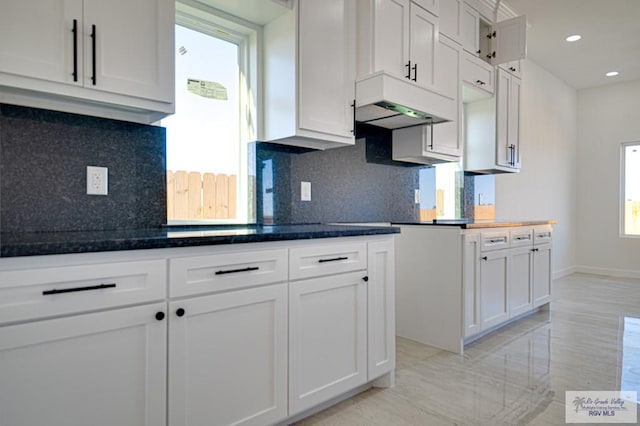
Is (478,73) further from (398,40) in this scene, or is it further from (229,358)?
(229,358)

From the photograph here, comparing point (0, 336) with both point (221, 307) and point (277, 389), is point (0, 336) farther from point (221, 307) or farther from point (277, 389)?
point (277, 389)

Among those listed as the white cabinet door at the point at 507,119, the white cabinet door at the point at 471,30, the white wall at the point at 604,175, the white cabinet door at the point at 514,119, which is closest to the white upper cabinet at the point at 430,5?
the white cabinet door at the point at 471,30

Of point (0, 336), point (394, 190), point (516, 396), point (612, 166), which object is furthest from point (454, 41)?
point (612, 166)

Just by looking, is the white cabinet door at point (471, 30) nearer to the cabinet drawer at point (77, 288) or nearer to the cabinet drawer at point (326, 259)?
the cabinet drawer at point (326, 259)

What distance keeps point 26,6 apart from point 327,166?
5.74 feet

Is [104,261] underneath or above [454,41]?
underneath

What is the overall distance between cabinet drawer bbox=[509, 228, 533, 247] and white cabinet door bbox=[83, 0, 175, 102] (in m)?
2.84

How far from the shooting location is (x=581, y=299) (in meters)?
4.35

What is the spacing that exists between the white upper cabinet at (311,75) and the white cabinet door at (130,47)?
0.66 metres

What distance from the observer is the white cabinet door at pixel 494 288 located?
2.89m

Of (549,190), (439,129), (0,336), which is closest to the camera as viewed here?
(0,336)

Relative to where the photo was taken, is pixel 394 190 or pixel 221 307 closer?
pixel 221 307

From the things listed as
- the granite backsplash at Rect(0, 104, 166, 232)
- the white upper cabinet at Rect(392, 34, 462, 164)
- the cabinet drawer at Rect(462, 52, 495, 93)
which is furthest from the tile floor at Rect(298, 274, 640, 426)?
the cabinet drawer at Rect(462, 52, 495, 93)
